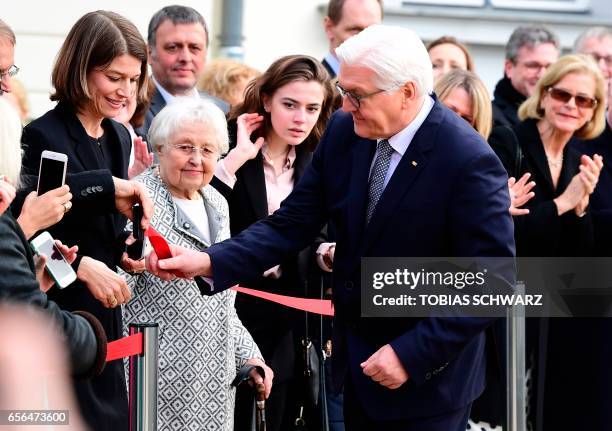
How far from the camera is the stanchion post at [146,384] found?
4992mm

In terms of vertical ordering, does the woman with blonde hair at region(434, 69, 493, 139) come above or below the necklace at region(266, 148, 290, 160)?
above

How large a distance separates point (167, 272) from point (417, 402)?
3.37ft

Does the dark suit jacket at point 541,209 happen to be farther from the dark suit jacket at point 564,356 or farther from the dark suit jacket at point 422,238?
the dark suit jacket at point 422,238

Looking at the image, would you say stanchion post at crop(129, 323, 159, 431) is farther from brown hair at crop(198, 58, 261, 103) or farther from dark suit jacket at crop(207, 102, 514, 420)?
brown hair at crop(198, 58, 261, 103)

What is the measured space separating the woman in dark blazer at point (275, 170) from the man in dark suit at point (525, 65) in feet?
7.52

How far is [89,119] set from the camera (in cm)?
568

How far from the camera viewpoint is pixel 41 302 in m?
3.88

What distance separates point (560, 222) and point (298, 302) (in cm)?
151

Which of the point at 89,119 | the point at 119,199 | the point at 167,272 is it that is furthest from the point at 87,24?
the point at 167,272

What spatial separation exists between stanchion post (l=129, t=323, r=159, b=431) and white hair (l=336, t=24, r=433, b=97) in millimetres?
1174

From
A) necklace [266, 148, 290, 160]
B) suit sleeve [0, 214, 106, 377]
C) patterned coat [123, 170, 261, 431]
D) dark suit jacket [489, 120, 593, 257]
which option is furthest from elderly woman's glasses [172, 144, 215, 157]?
dark suit jacket [489, 120, 593, 257]

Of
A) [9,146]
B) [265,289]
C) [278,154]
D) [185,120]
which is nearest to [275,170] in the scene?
[278,154]

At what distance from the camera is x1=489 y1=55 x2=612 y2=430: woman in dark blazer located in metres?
7.20

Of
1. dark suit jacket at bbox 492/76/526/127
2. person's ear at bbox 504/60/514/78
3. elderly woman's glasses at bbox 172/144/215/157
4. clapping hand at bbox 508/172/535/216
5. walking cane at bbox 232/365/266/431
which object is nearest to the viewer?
walking cane at bbox 232/365/266/431
